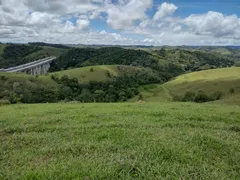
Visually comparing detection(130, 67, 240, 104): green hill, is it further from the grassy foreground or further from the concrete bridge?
the grassy foreground

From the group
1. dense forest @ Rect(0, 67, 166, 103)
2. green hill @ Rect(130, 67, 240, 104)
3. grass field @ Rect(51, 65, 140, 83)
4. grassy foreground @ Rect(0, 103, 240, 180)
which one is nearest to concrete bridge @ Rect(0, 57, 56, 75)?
grass field @ Rect(51, 65, 140, 83)

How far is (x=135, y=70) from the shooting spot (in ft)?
513

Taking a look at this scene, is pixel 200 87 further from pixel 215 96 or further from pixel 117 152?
pixel 117 152

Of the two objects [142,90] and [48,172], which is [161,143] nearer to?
[48,172]

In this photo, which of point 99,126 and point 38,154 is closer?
point 38,154

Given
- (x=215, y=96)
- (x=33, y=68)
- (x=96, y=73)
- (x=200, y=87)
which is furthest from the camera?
(x=33, y=68)

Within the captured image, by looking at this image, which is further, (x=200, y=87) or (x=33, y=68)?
(x=33, y=68)

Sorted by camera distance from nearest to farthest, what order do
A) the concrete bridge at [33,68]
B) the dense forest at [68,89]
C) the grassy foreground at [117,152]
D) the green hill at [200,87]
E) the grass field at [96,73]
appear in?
1. the grassy foreground at [117,152]
2. the dense forest at [68,89]
3. the green hill at [200,87]
4. the grass field at [96,73]
5. the concrete bridge at [33,68]

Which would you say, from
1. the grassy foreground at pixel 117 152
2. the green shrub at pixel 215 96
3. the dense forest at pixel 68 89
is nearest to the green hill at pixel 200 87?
the dense forest at pixel 68 89

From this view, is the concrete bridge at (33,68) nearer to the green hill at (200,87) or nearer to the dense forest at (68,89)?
the dense forest at (68,89)

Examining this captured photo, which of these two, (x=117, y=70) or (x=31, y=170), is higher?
(x=31, y=170)

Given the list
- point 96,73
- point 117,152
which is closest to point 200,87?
point 96,73

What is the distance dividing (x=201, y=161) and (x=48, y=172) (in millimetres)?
4312

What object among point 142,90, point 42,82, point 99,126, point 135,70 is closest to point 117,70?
point 135,70
